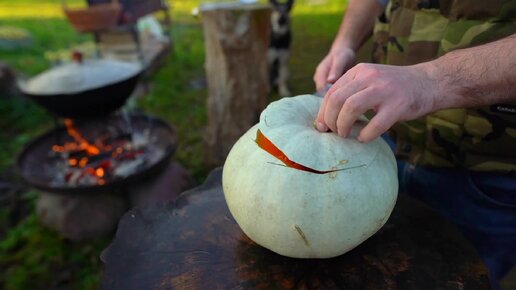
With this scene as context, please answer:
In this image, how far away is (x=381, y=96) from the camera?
2.95 feet

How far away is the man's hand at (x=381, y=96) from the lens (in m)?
0.90

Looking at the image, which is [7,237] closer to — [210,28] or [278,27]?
[210,28]

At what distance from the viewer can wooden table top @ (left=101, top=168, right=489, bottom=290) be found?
1.07 meters

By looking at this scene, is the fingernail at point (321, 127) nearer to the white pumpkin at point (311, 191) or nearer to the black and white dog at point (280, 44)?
the white pumpkin at point (311, 191)

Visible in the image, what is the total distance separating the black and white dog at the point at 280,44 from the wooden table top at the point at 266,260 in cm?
329

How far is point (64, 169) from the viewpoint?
260 centimetres

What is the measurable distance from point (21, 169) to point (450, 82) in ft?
8.22

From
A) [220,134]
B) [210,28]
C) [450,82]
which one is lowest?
[220,134]

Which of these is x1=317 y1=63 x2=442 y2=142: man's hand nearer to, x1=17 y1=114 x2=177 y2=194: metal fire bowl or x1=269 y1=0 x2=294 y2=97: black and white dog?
x1=17 y1=114 x2=177 y2=194: metal fire bowl

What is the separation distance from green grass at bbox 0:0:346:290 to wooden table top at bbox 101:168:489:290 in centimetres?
134

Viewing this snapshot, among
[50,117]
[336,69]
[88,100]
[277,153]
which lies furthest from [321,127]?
[50,117]

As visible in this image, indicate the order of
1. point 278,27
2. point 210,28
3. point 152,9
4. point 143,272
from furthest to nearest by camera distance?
point 152,9
point 278,27
point 210,28
point 143,272

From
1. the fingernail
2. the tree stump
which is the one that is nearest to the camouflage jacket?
the fingernail

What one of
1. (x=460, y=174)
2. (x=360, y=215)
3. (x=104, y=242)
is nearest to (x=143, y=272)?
(x=360, y=215)
